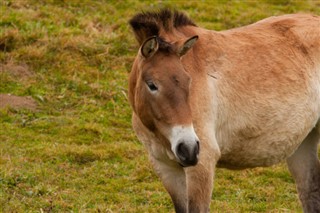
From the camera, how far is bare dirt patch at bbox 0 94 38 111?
1015 centimetres

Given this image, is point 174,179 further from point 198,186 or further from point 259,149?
point 259,149

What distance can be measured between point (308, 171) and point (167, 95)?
2572 millimetres

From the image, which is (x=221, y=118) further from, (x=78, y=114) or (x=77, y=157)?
(x=78, y=114)

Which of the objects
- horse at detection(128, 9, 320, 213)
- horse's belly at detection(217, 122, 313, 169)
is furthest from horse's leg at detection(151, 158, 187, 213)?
horse's belly at detection(217, 122, 313, 169)

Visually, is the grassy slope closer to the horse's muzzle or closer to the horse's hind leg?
the horse's hind leg

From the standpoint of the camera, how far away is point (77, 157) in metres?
8.96

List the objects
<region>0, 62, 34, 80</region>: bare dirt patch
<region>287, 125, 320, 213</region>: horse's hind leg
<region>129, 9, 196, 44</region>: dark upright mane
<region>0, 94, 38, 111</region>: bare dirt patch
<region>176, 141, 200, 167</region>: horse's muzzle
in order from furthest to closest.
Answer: <region>0, 62, 34, 80</region>: bare dirt patch, <region>0, 94, 38, 111</region>: bare dirt patch, <region>287, 125, 320, 213</region>: horse's hind leg, <region>129, 9, 196, 44</region>: dark upright mane, <region>176, 141, 200, 167</region>: horse's muzzle

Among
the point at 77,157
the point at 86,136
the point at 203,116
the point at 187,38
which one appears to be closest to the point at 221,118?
the point at 203,116

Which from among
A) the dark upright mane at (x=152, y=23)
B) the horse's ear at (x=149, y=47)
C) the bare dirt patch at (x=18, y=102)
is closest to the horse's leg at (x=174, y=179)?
the horse's ear at (x=149, y=47)

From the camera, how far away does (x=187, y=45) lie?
5672 mm

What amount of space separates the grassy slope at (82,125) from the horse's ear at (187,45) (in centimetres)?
231

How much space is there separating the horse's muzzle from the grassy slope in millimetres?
Result: 2340

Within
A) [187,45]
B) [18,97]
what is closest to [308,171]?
[187,45]

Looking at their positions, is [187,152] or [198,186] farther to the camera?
[198,186]
